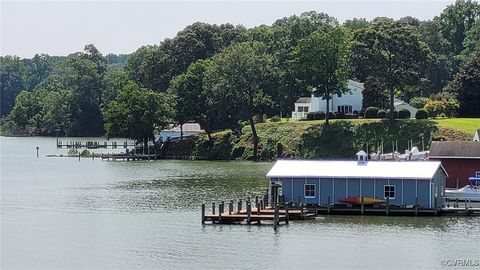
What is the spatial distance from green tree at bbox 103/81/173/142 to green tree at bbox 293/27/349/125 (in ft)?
65.9

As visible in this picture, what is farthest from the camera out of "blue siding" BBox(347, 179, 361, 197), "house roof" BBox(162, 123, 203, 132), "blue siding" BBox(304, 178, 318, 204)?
"house roof" BBox(162, 123, 203, 132)

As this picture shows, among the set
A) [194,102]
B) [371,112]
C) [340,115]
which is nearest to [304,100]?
[340,115]

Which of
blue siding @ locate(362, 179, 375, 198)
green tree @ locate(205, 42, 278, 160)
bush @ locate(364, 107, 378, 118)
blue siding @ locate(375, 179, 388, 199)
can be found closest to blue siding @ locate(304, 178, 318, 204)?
blue siding @ locate(362, 179, 375, 198)

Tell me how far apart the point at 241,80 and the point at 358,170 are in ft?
201

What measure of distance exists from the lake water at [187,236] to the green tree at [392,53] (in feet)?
133

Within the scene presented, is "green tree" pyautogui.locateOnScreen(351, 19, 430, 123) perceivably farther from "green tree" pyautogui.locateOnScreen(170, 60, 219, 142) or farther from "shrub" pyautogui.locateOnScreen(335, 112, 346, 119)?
"green tree" pyautogui.locateOnScreen(170, 60, 219, 142)

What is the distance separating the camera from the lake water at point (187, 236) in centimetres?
5022

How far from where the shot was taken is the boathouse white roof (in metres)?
65.5

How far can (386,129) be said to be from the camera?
118 meters

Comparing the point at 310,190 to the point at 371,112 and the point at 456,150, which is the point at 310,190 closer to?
the point at 456,150

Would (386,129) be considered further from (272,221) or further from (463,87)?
(272,221)

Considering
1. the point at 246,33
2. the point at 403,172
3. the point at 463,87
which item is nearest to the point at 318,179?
the point at 403,172

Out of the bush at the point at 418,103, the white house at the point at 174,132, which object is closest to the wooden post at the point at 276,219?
the bush at the point at 418,103

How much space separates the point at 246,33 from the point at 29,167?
5725 cm
